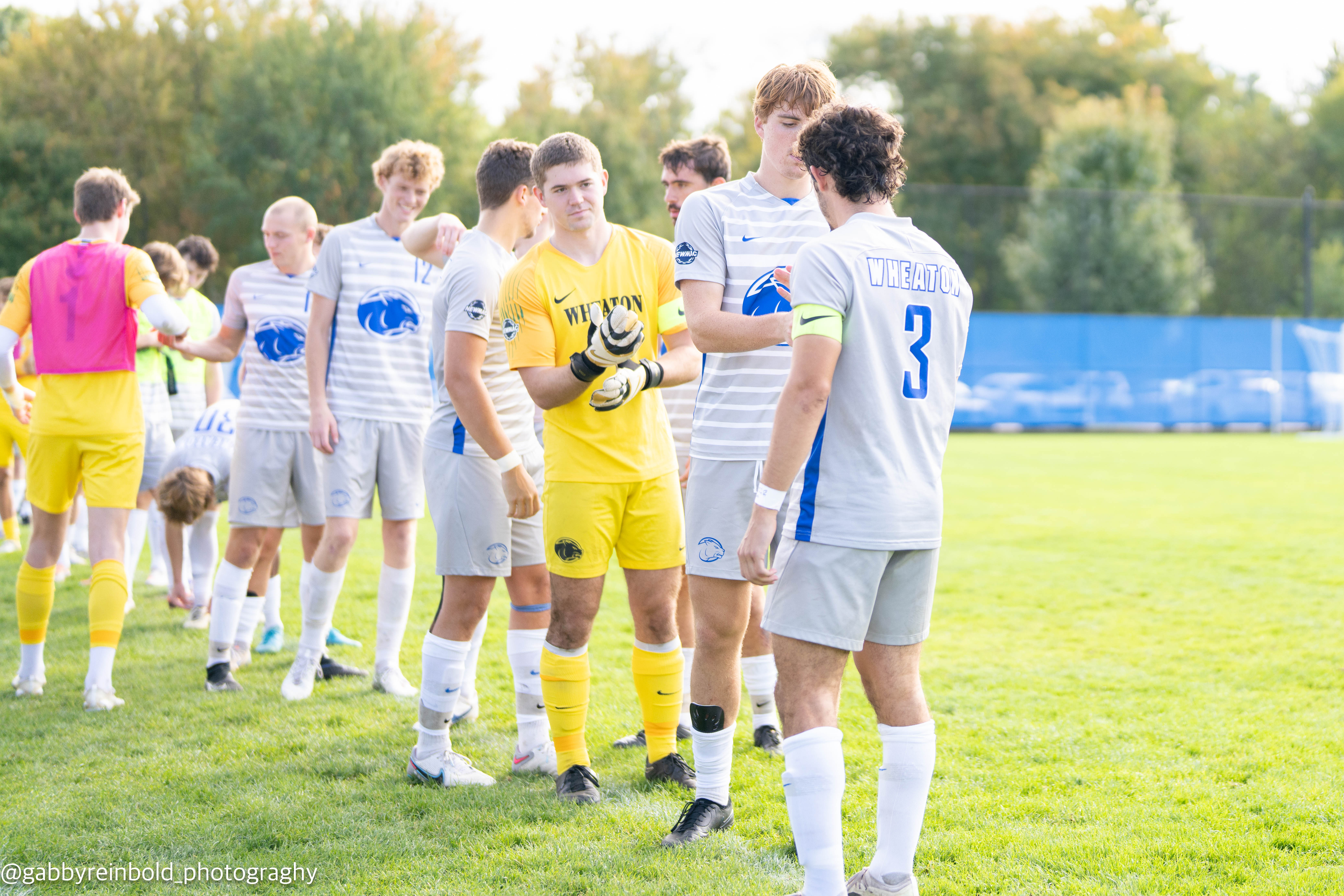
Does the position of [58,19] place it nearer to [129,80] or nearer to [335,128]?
[129,80]

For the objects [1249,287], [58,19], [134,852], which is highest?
[58,19]

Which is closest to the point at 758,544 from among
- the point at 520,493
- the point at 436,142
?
the point at 520,493

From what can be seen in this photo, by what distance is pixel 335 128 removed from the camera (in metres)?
30.2

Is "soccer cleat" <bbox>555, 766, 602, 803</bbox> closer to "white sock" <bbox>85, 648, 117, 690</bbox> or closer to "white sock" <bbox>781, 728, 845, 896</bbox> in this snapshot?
"white sock" <bbox>781, 728, 845, 896</bbox>

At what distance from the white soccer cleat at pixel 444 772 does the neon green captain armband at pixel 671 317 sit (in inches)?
66.2

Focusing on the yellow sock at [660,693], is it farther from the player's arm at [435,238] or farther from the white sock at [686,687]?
the player's arm at [435,238]

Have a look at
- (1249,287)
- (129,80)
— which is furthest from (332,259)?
(1249,287)

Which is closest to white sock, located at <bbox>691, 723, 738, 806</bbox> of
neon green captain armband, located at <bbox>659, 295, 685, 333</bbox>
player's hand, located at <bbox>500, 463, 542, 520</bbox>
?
player's hand, located at <bbox>500, 463, 542, 520</bbox>

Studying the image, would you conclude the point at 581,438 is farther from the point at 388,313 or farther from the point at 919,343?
the point at 388,313

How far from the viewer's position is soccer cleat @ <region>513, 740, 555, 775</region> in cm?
427

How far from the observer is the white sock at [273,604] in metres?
6.41

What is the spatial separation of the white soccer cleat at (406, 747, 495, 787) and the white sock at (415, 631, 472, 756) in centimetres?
3

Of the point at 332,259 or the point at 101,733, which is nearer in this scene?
the point at 101,733

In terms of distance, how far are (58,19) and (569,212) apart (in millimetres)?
32463
